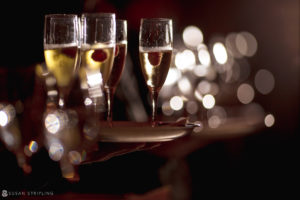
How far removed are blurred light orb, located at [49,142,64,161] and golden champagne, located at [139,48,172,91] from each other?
19.0 inches

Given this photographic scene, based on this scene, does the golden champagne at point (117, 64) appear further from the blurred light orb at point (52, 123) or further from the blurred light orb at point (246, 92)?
the blurred light orb at point (246, 92)

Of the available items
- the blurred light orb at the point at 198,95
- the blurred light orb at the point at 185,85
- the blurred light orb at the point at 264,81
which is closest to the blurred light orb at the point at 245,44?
the blurred light orb at the point at 264,81

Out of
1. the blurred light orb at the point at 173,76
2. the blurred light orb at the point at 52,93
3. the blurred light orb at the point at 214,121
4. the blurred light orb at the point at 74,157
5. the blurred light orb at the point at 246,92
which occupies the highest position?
the blurred light orb at the point at 52,93

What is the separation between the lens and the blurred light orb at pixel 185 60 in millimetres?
2831

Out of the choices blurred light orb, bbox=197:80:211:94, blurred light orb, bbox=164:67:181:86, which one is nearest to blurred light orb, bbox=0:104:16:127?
blurred light orb, bbox=197:80:211:94

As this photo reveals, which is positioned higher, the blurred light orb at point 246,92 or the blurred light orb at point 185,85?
the blurred light orb at point 185,85

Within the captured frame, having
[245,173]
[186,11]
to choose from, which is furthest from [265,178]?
[186,11]

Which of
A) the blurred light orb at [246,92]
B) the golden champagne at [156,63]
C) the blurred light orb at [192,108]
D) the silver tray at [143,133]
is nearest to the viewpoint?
the silver tray at [143,133]

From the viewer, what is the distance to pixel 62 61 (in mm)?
1088

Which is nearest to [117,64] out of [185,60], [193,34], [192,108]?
[192,108]

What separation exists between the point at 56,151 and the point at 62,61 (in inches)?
16.1

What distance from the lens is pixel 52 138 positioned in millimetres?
718

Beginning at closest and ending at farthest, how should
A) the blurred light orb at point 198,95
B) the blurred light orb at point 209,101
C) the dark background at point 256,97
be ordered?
the dark background at point 256,97 < the blurred light orb at point 198,95 < the blurred light orb at point 209,101

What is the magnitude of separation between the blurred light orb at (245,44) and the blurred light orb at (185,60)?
417cm
